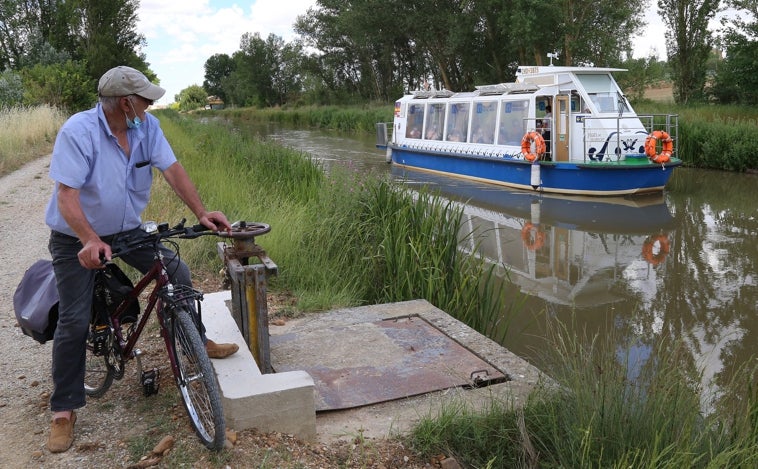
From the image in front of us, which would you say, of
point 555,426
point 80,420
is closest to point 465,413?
point 555,426

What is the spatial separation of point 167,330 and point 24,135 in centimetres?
1755

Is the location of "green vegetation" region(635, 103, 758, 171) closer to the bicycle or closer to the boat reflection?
the boat reflection

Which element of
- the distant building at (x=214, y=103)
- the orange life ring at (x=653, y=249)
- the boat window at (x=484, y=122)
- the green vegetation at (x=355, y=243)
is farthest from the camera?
the distant building at (x=214, y=103)

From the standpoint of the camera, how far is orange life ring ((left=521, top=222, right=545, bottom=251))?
1059 centimetres

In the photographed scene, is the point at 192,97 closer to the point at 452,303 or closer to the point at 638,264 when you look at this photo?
the point at 638,264

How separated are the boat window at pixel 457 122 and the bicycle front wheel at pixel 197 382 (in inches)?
579

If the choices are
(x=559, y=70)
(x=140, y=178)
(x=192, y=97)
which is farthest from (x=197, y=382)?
(x=192, y=97)

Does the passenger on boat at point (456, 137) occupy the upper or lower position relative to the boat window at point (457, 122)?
lower

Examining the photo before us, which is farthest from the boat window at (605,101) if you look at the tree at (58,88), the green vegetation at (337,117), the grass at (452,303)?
the tree at (58,88)

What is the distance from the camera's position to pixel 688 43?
78.4 feet

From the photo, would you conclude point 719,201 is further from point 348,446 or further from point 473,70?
point 473,70

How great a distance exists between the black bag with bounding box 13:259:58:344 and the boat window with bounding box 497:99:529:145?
1262 cm

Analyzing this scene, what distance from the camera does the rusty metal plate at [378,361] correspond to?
13.0 feet

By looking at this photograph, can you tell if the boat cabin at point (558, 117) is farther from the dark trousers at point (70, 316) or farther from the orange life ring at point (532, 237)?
the dark trousers at point (70, 316)
